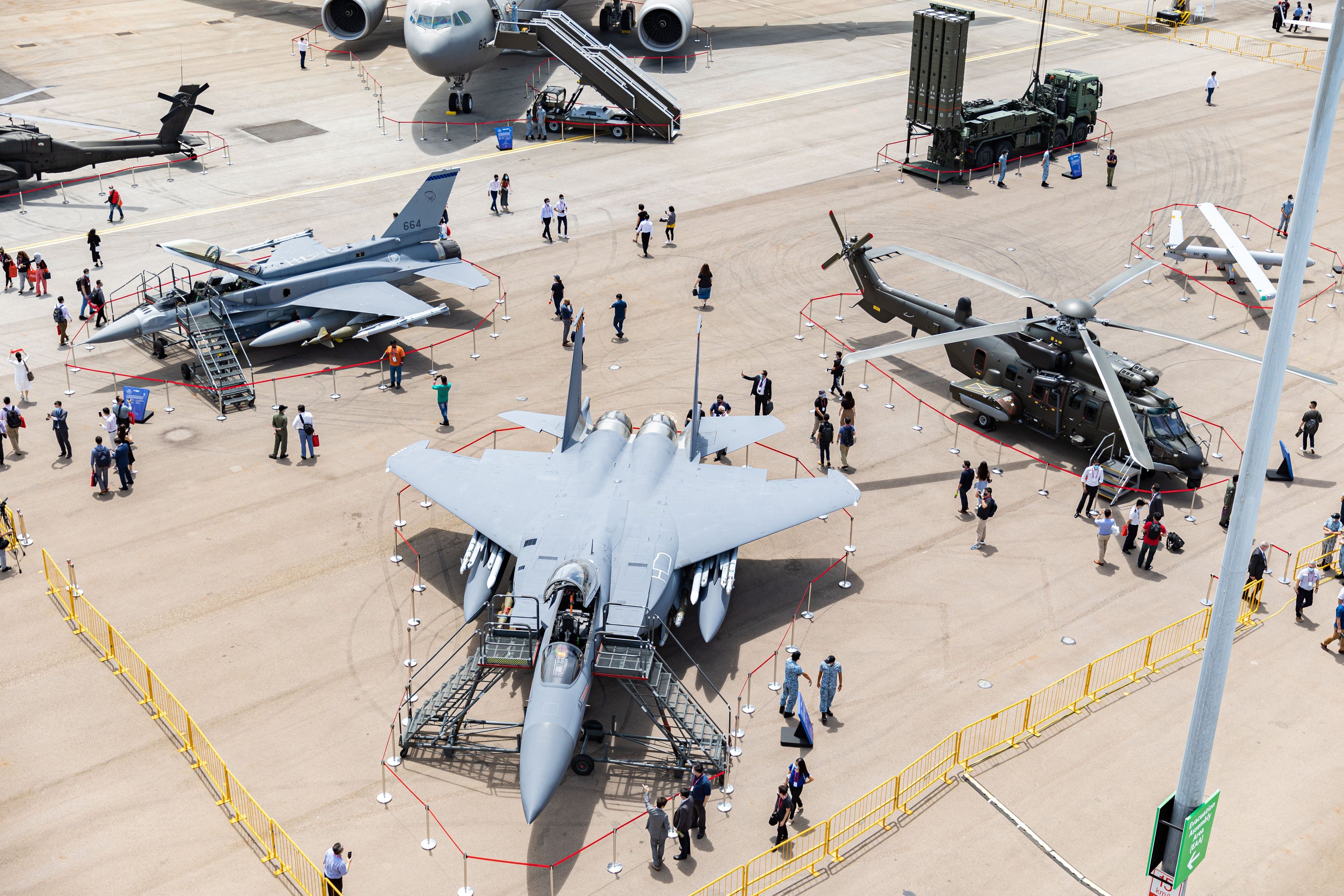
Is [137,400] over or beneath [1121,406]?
beneath

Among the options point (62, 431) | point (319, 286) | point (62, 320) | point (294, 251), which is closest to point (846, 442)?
point (319, 286)

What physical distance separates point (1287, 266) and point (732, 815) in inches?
505

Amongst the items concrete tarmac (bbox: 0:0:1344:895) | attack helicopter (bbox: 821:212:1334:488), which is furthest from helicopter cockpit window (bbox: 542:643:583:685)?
attack helicopter (bbox: 821:212:1334:488)

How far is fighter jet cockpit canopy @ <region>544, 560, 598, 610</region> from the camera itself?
22.3 metres

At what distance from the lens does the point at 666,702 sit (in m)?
21.8

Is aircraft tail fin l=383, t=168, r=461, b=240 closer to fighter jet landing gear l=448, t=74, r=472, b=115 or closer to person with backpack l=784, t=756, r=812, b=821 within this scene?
fighter jet landing gear l=448, t=74, r=472, b=115

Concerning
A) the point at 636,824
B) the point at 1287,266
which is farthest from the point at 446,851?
the point at 1287,266

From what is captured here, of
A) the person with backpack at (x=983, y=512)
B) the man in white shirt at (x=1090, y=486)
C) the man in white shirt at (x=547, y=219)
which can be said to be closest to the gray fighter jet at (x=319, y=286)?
the man in white shirt at (x=547, y=219)

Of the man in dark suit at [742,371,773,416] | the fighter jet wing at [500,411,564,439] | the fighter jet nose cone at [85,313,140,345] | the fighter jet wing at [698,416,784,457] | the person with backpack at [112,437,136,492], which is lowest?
the person with backpack at [112,437,136,492]

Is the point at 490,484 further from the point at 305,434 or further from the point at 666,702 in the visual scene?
the point at 666,702

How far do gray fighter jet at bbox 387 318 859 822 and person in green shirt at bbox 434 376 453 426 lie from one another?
2.66 meters

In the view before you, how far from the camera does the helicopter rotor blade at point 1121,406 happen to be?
26.1 meters

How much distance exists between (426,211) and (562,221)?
7.33 m

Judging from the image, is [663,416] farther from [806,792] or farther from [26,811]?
[26,811]
